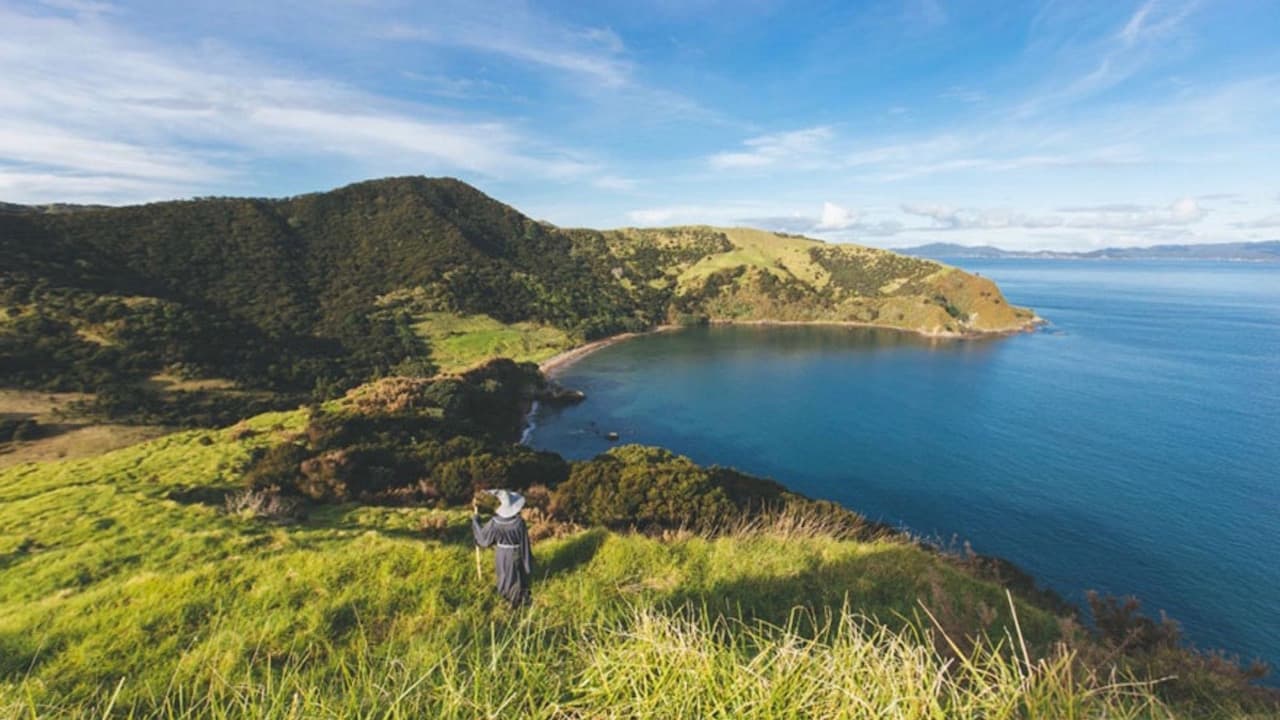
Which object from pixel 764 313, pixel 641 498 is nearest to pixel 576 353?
pixel 764 313

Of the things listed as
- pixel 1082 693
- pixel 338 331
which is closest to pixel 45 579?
pixel 1082 693

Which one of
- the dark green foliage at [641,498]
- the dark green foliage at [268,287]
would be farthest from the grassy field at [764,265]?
the dark green foliage at [641,498]

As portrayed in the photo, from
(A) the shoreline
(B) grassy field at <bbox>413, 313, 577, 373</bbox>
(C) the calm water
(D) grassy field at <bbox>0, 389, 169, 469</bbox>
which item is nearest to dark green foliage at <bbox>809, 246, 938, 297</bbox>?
(A) the shoreline

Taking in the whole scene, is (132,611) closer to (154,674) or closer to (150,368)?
(154,674)

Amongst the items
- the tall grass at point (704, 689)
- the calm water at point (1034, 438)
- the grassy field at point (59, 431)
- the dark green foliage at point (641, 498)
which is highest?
the tall grass at point (704, 689)

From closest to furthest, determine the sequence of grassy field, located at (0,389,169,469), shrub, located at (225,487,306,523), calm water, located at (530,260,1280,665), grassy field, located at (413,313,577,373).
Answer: shrub, located at (225,487,306,523) < calm water, located at (530,260,1280,665) < grassy field, located at (0,389,169,469) < grassy field, located at (413,313,577,373)

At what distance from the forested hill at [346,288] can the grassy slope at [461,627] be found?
57.4 metres

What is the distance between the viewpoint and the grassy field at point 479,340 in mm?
93500

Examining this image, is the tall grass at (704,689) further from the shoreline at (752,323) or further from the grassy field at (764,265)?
the grassy field at (764,265)

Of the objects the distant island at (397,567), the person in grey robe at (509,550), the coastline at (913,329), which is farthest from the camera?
the coastline at (913,329)

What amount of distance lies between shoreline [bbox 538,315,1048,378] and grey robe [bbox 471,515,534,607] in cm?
8517

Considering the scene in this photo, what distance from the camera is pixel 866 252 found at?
643 feet

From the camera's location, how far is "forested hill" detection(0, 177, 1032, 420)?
61219 mm

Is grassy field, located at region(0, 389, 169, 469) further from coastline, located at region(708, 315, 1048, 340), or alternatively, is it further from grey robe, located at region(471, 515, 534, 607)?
coastline, located at region(708, 315, 1048, 340)
